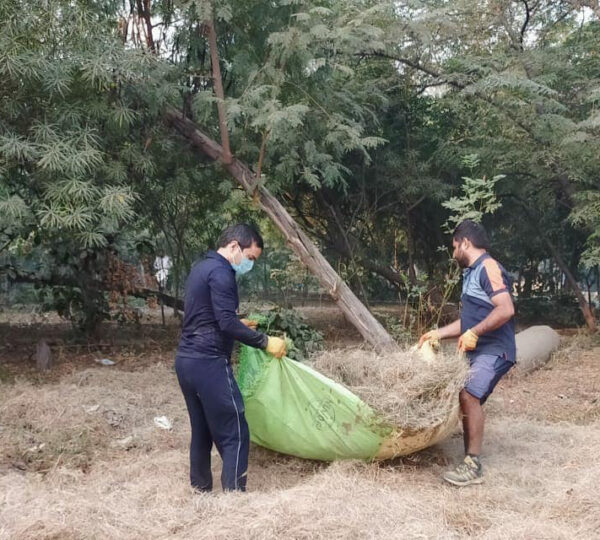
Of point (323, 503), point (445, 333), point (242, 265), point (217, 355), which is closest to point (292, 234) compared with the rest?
point (445, 333)

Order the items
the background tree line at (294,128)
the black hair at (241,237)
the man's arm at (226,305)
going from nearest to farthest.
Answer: the man's arm at (226,305), the black hair at (241,237), the background tree line at (294,128)

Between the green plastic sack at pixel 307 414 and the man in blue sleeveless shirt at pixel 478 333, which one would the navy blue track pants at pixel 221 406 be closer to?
the green plastic sack at pixel 307 414

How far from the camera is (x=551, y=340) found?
7.09 m

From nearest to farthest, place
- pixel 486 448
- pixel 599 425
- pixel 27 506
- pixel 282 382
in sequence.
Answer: pixel 27 506 < pixel 282 382 < pixel 486 448 < pixel 599 425

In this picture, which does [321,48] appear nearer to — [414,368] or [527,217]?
[414,368]

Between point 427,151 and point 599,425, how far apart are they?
5058 millimetres

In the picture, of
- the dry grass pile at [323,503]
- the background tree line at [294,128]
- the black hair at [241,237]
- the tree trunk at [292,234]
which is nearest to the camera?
the dry grass pile at [323,503]

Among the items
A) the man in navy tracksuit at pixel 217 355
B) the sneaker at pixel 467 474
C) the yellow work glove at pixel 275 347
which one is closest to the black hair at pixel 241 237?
the man in navy tracksuit at pixel 217 355

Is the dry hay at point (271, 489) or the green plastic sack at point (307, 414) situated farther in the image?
the green plastic sack at point (307, 414)

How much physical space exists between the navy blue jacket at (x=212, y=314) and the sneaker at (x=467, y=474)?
1.22 meters

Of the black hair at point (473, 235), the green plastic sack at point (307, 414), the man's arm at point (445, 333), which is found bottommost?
the green plastic sack at point (307, 414)

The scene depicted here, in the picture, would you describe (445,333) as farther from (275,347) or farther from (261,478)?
(261,478)

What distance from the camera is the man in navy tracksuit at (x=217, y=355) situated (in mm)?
2934

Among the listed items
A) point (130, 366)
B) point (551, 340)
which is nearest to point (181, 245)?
point (130, 366)
